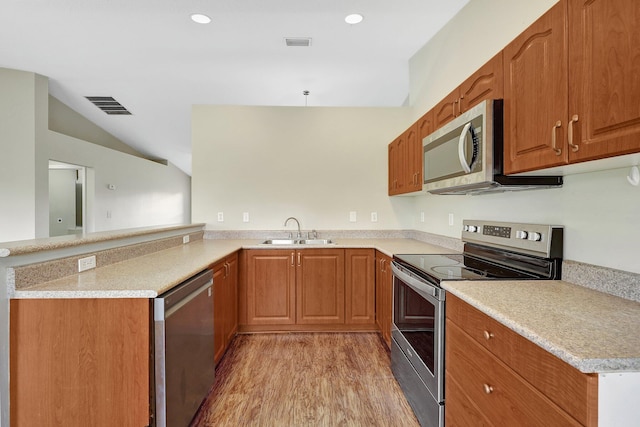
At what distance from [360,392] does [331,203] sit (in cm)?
206

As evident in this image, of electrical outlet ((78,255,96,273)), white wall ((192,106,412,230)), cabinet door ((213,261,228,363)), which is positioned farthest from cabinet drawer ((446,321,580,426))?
white wall ((192,106,412,230))

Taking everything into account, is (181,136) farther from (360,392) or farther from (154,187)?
(360,392)

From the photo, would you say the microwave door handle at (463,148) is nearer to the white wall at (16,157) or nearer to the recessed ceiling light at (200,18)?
the recessed ceiling light at (200,18)

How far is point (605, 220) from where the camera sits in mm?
1362

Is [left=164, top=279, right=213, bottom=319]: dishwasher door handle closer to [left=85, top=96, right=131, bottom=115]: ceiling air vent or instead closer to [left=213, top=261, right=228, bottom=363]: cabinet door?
[left=213, top=261, right=228, bottom=363]: cabinet door

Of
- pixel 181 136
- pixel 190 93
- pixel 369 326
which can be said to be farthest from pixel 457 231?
pixel 181 136

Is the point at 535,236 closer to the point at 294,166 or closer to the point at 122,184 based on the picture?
the point at 294,166

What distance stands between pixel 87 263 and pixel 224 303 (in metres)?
1.04

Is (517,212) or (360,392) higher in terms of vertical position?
(517,212)

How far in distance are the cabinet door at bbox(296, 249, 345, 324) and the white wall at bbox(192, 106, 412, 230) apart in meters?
0.67

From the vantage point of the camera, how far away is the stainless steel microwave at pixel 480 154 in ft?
5.13

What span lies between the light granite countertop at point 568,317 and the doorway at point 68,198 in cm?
601

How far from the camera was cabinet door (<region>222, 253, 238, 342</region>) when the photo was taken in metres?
2.67

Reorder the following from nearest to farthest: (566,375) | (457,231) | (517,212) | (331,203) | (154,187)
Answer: (566,375), (517,212), (457,231), (331,203), (154,187)
